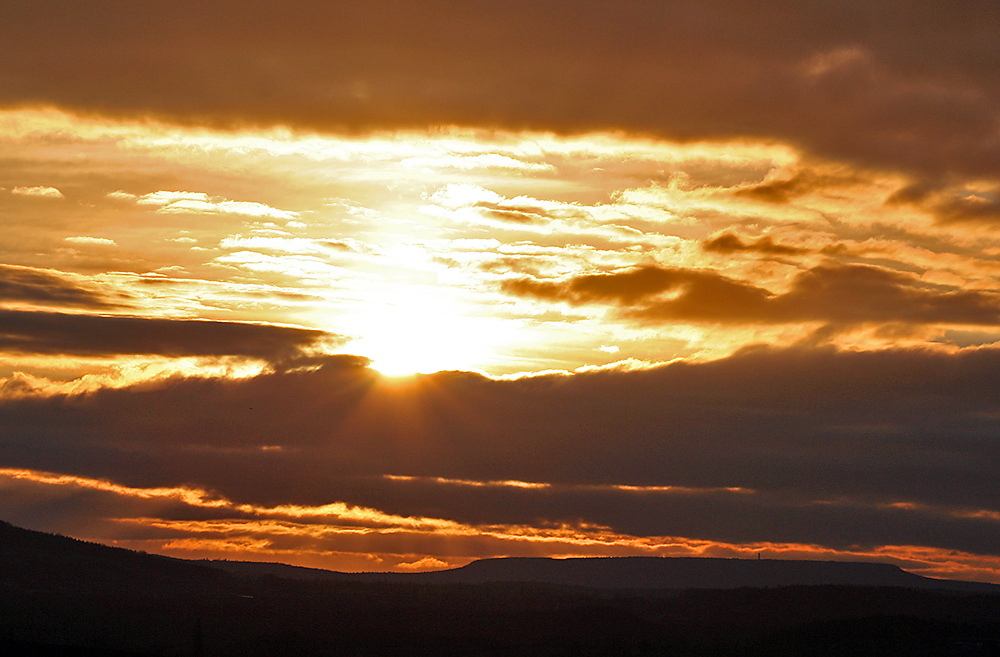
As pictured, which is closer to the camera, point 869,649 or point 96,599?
point 869,649

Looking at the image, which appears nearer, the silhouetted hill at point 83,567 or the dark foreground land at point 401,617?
the dark foreground land at point 401,617

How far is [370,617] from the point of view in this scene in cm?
13250

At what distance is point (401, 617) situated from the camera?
134500mm

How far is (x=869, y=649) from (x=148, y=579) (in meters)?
109

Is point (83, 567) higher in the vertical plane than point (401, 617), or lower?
higher

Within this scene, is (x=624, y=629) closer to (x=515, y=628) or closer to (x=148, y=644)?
(x=515, y=628)

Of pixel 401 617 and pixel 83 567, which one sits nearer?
pixel 401 617

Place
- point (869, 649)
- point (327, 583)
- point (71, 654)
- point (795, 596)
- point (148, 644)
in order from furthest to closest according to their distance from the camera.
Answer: point (327, 583)
point (795, 596)
point (148, 644)
point (869, 649)
point (71, 654)

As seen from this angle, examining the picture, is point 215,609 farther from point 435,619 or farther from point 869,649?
point 869,649

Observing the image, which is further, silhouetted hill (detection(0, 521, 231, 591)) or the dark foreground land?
silhouetted hill (detection(0, 521, 231, 591))

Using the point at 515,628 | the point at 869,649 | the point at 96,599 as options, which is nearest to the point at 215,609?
the point at 96,599

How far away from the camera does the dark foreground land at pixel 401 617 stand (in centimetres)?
9994

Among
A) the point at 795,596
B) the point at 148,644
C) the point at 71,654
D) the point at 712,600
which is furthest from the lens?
the point at 712,600

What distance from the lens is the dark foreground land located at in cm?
9994
